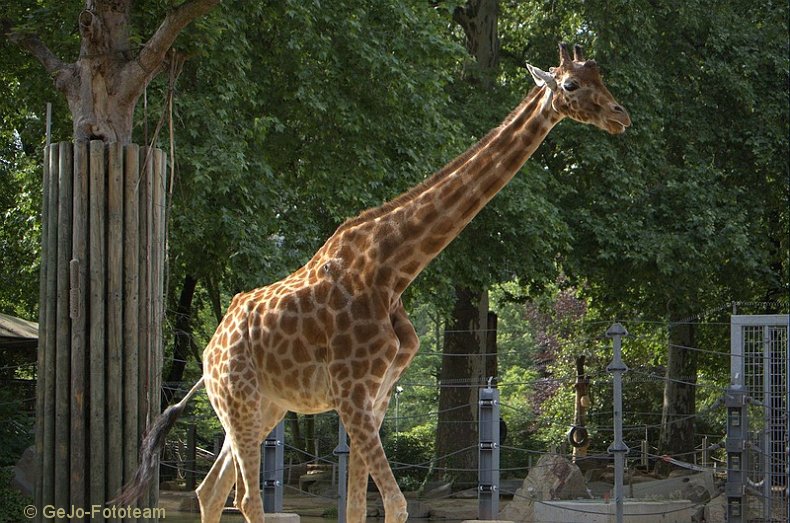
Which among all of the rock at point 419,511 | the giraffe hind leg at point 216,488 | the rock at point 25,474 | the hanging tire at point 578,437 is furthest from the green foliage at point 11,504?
the hanging tire at point 578,437

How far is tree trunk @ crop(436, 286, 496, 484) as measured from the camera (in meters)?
19.8

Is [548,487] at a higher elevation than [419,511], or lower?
higher

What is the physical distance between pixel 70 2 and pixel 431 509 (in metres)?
8.70

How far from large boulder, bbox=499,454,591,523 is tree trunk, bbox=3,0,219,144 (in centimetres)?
897

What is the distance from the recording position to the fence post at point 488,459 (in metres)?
9.25

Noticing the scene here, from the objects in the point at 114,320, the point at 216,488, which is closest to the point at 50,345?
the point at 114,320

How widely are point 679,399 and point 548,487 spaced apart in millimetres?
6961

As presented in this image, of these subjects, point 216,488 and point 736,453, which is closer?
point 216,488

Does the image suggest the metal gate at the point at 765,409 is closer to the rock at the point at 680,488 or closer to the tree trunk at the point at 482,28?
the rock at the point at 680,488

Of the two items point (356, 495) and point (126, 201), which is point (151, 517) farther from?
point (126, 201)

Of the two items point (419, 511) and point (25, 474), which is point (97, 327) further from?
point (419, 511)

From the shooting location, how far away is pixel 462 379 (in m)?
19.2

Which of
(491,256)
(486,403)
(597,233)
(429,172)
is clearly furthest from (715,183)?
(486,403)

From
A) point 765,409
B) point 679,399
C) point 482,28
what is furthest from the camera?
point 679,399
